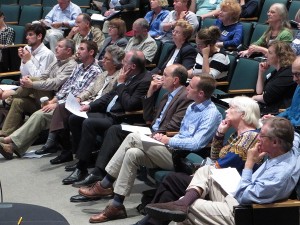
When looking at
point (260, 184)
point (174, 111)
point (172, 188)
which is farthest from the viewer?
point (174, 111)

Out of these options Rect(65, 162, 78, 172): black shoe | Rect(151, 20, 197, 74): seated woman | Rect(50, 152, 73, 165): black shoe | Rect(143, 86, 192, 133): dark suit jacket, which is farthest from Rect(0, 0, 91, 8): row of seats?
Rect(143, 86, 192, 133): dark suit jacket

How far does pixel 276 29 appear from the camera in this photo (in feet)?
19.8

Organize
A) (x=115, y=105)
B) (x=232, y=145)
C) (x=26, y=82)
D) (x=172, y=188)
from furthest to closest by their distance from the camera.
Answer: (x=26, y=82)
(x=115, y=105)
(x=172, y=188)
(x=232, y=145)

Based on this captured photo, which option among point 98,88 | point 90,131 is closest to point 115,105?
point 90,131

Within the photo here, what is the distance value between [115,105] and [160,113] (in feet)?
1.86

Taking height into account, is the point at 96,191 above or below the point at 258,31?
below

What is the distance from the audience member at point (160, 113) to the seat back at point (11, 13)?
446 centimetres

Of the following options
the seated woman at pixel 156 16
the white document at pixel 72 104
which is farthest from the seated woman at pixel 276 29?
the seated woman at pixel 156 16

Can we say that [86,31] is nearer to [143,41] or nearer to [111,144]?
[143,41]

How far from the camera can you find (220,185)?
12.9ft

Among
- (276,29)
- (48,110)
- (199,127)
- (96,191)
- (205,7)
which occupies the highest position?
(276,29)

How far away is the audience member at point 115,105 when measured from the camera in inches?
214

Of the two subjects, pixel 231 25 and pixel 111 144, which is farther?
pixel 231 25

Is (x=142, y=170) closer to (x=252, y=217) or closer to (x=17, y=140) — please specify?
(x=17, y=140)
